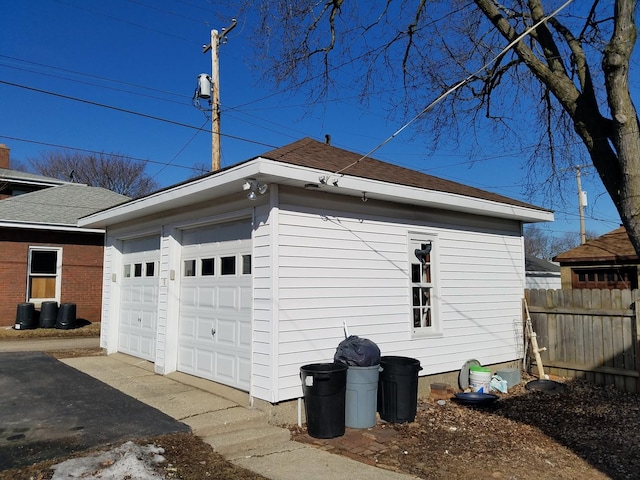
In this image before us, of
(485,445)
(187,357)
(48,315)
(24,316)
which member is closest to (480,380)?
(485,445)

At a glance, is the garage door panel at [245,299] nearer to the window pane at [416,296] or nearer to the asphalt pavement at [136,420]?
the asphalt pavement at [136,420]

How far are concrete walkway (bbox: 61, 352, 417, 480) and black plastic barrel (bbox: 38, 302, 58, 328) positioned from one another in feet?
25.6

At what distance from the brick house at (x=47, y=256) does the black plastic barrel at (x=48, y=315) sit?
3.00ft

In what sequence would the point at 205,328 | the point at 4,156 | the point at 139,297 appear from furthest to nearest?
the point at 4,156
the point at 139,297
the point at 205,328

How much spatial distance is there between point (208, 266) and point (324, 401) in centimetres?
325

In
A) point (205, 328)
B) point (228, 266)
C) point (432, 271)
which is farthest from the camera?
point (432, 271)

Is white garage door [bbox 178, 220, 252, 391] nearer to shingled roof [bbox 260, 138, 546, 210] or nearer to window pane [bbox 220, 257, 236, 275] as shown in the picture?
window pane [bbox 220, 257, 236, 275]

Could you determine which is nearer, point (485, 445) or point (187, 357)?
point (485, 445)

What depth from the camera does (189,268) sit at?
8.58m

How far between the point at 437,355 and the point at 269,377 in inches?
138

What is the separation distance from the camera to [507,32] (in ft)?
23.3

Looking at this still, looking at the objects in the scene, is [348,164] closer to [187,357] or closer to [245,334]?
[245,334]

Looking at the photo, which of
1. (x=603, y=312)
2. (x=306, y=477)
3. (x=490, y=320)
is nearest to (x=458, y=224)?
(x=490, y=320)

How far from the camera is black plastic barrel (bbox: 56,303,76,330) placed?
1516cm
